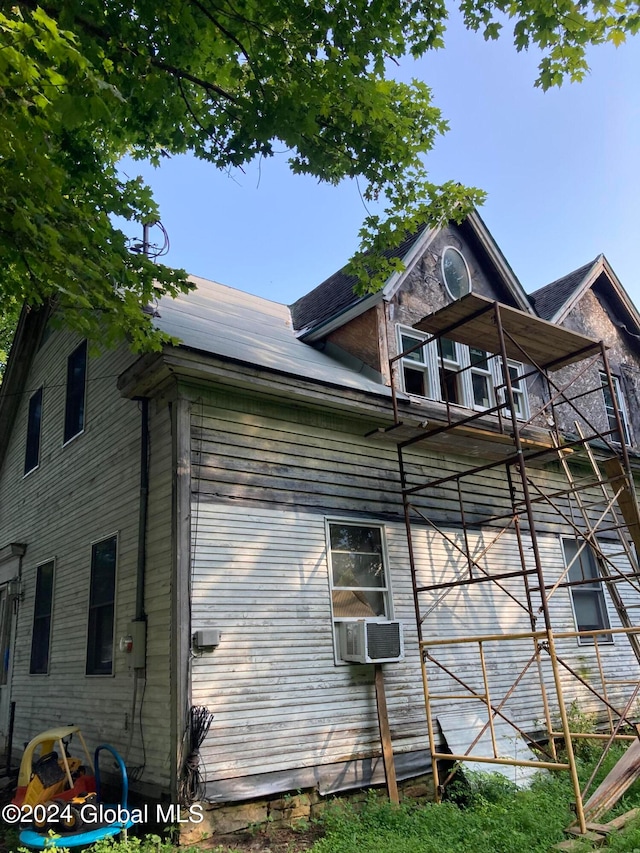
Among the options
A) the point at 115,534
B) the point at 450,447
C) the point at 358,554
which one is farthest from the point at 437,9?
the point at 115,534

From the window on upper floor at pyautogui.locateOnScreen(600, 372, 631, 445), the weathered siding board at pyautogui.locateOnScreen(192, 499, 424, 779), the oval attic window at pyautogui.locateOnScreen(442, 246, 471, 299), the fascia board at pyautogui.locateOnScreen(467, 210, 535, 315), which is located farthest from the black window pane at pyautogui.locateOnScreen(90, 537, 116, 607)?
the window on upper floor at pyautogui.locateOnScreen(600, 372, 631, 445)

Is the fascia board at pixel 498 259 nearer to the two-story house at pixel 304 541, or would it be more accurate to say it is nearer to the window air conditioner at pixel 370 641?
the two-story house at pixel 304 541

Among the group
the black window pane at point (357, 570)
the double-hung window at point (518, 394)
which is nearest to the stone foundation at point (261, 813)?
the black window pane at point (357, 570)

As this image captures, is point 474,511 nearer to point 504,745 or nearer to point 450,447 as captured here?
point 450,447

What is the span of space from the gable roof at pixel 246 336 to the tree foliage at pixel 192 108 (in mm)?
1013

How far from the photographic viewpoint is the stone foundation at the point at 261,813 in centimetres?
635

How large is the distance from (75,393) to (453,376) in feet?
21.0

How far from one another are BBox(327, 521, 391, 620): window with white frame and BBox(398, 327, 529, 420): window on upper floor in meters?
2.82

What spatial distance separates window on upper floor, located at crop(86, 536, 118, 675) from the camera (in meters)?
8.64

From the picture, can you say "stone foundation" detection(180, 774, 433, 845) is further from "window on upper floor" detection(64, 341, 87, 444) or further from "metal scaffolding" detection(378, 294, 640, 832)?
"window on upper floor" detection(64, 341, 87, 444)

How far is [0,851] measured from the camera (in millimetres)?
6770

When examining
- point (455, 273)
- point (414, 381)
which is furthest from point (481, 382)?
point (455, 273)

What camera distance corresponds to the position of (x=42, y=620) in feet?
36.2

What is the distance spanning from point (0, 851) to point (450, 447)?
7.41m
